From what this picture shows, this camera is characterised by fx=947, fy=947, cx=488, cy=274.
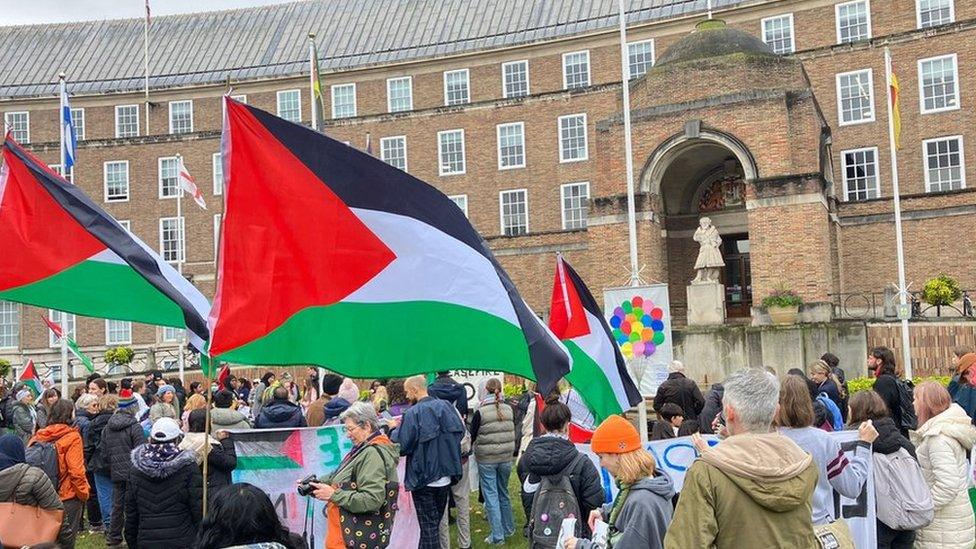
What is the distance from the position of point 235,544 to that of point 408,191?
311cm

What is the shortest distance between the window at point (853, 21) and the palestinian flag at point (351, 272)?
3935 cm

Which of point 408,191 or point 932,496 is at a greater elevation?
point 408,191

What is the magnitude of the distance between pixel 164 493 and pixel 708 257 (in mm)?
21616

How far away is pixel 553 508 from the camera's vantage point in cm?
721

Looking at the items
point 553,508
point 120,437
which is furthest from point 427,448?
point 120,437

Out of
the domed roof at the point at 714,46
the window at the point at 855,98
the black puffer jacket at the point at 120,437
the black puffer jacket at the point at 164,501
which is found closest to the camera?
the black puffer jacket at the point at 164,501

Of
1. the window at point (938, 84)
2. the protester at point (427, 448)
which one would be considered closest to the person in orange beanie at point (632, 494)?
the protester at point (427, 448)

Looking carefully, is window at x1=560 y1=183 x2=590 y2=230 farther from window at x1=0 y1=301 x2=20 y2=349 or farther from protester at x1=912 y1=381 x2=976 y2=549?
protester at x1=912 y1=381 x2=976 y2=549

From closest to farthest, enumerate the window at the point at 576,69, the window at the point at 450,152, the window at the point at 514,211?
the window at the point at 514,211
the window at the point at 450,152
the window at the point at 576,69

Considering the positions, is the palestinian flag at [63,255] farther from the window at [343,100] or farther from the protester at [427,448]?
the window at [343,100]

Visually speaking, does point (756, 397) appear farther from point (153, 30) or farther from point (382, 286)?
point (153, 30)

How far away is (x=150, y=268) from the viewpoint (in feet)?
26.6

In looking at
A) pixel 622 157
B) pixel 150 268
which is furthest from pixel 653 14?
pixel 150 268

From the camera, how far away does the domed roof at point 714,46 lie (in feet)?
94.4
